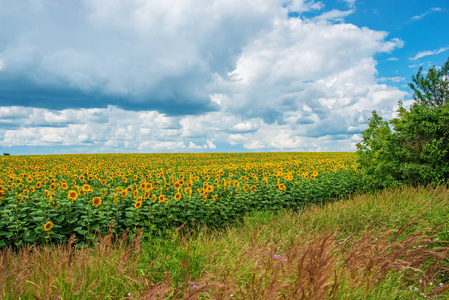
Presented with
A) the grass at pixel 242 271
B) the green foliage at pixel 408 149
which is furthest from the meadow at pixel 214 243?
the green foliage at pixel 408 149

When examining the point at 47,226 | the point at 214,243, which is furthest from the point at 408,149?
the point at 47,226

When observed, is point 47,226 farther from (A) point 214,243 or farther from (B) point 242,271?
(B) point 242,271

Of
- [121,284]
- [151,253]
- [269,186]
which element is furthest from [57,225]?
[269,186]

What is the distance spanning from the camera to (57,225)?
18.2 ft

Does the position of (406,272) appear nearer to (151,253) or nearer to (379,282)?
(379,282)

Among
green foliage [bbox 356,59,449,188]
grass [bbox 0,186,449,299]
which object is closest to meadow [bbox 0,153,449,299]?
grass [bbox 0,186,449,299]

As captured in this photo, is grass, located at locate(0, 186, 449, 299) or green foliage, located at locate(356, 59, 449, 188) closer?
grass, located at locate(0, 186, 449, 299)

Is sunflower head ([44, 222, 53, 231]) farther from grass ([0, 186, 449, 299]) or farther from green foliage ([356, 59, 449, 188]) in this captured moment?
green foliage ([356, 59, 449, 188])

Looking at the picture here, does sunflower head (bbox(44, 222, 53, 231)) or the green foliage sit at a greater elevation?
the green foliage

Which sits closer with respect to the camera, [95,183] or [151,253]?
[151,253]

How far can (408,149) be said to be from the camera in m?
10.8

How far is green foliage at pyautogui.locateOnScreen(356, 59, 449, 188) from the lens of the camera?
10.1m

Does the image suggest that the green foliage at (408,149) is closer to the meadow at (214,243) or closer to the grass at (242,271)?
the meadow at (214,243)

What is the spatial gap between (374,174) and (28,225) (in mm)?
11214
